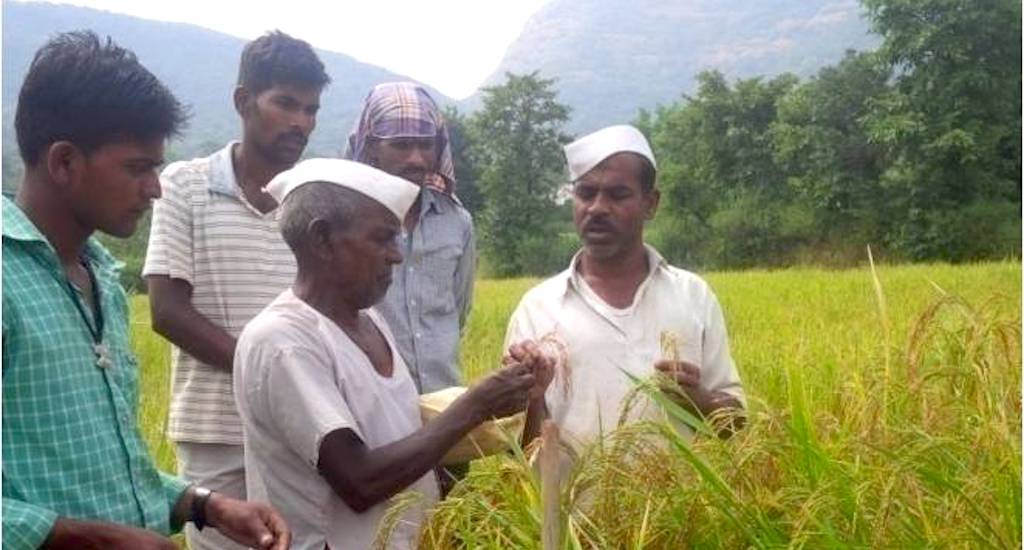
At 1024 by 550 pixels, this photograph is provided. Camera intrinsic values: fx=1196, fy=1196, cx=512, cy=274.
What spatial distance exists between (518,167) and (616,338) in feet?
129

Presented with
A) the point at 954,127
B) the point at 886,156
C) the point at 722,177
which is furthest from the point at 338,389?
the point at 722,177

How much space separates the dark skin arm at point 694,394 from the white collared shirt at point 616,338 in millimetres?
50

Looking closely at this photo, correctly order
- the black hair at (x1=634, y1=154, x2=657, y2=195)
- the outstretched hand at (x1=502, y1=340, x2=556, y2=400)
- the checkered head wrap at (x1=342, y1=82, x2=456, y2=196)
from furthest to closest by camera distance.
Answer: the checkered head wrap at (x1=342, y1=82, x2=456, y2=196) → the black hair at (x1=634, y1=154, x2=657, y2=195) → the outstretched hand at (x1=502, y1=340, x2=556, y2=400)

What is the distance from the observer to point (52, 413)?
1.42m

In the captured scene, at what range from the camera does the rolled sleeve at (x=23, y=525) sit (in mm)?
1320

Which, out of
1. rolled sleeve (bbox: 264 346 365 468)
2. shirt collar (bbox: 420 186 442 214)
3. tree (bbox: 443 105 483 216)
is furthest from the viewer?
tree (bbox: 443 105 483 216)

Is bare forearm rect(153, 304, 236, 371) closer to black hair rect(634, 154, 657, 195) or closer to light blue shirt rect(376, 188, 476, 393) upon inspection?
light blue shirt rect(376, 188, 476, 393)

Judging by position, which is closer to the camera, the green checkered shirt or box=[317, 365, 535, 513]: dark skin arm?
the green checkered shirt

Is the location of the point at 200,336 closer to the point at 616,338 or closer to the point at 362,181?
the point at 362,181

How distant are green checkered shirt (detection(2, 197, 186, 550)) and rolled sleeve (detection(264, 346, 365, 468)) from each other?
0.68ft

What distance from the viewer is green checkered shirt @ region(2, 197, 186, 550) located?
1.38 m

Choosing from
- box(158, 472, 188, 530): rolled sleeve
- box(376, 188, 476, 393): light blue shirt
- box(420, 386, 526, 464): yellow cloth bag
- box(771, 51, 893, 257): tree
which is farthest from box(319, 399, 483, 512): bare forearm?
box(771, 51, 893, 257): tree

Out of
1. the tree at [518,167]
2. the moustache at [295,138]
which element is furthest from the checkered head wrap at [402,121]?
the tree at [518,167]

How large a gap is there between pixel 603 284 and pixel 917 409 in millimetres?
623
